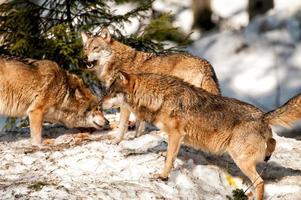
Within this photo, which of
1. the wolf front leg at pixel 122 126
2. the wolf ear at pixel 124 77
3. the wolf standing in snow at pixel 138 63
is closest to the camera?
the wolf ear at pixel 124 77

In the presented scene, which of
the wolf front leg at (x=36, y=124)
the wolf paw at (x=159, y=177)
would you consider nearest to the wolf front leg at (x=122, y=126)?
the wolf front leg at (x=36, y=124)

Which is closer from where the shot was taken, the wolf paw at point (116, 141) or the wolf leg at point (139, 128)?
the wolf paw at point (116, 141)

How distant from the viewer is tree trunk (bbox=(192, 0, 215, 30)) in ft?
84.7

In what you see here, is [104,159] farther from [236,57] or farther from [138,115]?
[236,57]

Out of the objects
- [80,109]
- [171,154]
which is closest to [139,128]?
[80,109]

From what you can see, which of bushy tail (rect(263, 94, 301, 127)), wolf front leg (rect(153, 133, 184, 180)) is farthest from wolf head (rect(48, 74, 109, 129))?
bushy tail (rect(263, 94, 301, 127))

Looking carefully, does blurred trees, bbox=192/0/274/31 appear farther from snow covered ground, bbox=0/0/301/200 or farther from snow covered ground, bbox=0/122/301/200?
snow covered ground, bbox=0/122/301/200

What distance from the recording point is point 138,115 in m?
8.95

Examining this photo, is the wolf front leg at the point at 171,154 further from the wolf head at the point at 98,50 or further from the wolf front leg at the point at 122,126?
the wolf head at the point at 98,50

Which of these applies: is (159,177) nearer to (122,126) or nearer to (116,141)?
(116,141)

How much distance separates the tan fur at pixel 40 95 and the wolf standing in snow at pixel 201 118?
1801mm

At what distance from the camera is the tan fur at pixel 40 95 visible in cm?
1006

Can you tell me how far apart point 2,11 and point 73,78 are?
364 centimetres

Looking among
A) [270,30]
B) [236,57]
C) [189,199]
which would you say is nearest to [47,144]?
[189,199]
